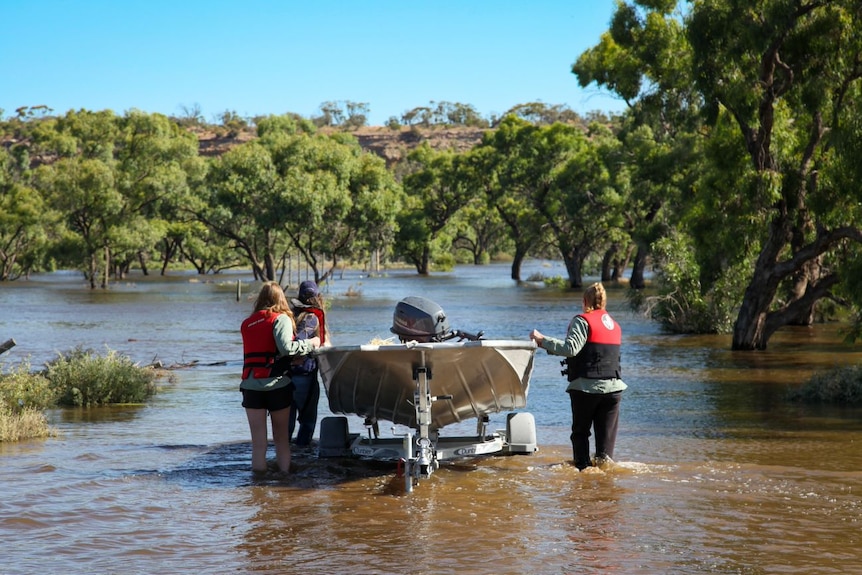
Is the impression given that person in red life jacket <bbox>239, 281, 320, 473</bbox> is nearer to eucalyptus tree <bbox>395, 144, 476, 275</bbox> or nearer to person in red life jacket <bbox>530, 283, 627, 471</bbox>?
person in red life jacket <bbox>530, 283, 627, 471</bbox>

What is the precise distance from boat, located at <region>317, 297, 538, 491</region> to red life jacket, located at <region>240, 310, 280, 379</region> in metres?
0.56

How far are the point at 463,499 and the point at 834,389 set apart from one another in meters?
8.67

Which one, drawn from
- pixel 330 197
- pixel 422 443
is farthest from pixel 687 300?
pixel 330 197

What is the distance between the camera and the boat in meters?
9.84

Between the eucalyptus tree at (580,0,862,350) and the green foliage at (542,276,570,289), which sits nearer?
the eucalyptus tree at (580,0,862,350)

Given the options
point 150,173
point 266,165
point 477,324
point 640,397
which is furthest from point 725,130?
point 150,173

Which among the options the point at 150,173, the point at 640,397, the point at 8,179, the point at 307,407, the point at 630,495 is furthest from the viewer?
the point at 8,179

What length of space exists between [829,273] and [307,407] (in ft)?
47.0

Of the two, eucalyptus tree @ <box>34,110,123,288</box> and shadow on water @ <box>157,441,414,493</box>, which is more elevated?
eucalyptus tree @ <box>34,110,123,288</box>

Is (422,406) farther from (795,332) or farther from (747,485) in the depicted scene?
(795,332)

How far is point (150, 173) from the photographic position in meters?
66.9

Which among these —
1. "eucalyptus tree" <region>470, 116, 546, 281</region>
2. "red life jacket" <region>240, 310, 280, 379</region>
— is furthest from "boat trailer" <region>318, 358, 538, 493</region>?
"eucalyptus tree" <region>470, 116, 546, 281</region>

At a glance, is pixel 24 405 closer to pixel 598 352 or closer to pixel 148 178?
pixel 598 352

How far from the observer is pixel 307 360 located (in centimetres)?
1122
